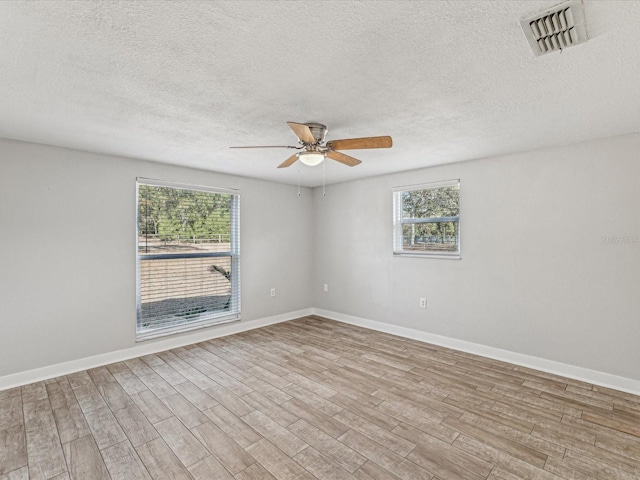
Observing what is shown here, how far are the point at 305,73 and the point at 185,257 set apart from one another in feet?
10.4

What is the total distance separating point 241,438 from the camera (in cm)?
222

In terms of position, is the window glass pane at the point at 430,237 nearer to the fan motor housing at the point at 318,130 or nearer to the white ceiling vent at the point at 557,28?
the fan motor housing at the point at 318,130

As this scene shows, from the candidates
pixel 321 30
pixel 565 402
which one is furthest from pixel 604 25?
pixel 565 402

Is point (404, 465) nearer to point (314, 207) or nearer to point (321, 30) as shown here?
point (321, 30)

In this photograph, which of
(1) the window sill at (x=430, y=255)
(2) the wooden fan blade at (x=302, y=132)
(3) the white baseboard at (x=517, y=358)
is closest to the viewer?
(2) the wooden fan blade at (x=302, y=132)

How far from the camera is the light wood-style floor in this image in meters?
1.94

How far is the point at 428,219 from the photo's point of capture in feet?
14.1

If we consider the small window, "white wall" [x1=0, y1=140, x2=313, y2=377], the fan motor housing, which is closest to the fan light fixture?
the fan motor housing

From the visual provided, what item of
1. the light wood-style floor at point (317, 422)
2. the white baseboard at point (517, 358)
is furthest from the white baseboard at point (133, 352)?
the white baseboard at point (517, 358)

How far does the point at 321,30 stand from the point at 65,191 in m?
3.25

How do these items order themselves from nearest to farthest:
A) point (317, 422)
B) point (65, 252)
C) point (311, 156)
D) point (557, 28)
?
point (557, 28) < point (317, 422) < point (311, 156) < point (65, 252)

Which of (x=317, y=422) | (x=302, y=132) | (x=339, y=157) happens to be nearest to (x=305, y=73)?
(x=302, y=132)

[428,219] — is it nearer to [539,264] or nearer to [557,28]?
[539,264]

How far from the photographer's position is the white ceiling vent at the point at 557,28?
133 centimetres
